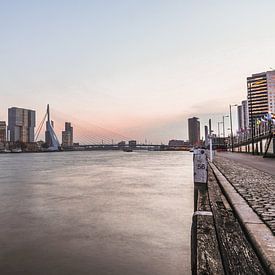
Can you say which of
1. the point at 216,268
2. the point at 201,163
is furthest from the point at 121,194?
the point at 216,268

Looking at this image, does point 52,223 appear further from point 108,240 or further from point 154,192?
point 154,192

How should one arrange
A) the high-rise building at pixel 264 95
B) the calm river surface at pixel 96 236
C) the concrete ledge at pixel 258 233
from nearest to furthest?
the concrete ledge at pixel 258 233, the calm river surface at pixel 96 236, the high-rise building at pixel 264 95

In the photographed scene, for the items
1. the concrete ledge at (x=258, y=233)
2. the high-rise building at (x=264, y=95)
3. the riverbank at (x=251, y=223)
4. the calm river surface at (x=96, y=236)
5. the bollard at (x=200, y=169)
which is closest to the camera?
the concrete ledge at (x=258, y=233)

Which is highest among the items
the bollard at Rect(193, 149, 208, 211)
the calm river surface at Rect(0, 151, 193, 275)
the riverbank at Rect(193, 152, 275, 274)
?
the bollard at Rect(193, 149, 208, 211)

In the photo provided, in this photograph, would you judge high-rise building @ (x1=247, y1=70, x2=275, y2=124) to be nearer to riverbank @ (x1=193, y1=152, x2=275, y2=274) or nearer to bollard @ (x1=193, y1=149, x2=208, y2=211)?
bollard @ (x1=193, y1=149, x2=208, y2=211)

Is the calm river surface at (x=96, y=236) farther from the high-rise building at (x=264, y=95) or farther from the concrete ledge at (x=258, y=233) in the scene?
the high-rise building at (x=264, y=95)

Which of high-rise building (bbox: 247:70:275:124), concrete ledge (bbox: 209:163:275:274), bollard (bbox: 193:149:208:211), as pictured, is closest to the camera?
concrete ledge (bbox: 209:163:275:274)

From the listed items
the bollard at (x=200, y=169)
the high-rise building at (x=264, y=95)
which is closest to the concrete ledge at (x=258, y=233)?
the bollard at (x=200, y=169)

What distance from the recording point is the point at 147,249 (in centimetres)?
571

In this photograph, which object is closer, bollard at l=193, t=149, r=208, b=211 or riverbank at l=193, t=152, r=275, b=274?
riverbank at l=193, t=152, r=275, b=274

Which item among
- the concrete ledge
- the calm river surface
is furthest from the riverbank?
the calm river surface

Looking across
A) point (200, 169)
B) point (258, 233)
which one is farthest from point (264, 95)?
point (258, 233)

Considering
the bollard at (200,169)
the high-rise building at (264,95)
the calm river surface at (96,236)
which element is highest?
the high-rise building at (264,95)

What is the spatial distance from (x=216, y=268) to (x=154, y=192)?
368 inches
